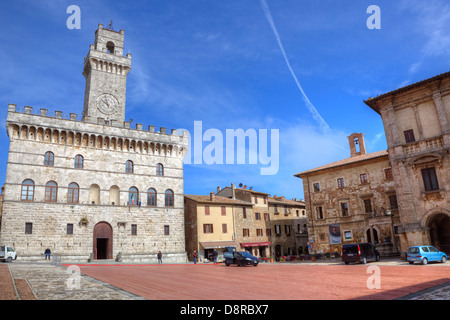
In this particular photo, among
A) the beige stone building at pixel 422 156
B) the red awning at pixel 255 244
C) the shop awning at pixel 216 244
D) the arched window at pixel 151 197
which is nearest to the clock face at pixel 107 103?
the arched window at pixel 151 197

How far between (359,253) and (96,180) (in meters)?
26.6

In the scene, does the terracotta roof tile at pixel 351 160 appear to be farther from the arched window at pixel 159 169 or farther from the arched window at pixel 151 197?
the arched window at pixel 151 197

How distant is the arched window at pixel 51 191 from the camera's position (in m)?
31.8

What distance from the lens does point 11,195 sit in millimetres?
30047

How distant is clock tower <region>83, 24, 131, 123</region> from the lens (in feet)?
131

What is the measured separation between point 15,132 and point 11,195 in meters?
6.26

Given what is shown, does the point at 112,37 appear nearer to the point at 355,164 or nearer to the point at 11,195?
the point at 11,195

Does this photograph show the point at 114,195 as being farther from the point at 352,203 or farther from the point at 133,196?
the point at 352,203

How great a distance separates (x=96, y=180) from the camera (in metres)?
34.7

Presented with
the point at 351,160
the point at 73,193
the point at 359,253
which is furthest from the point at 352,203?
the point at 73,193
